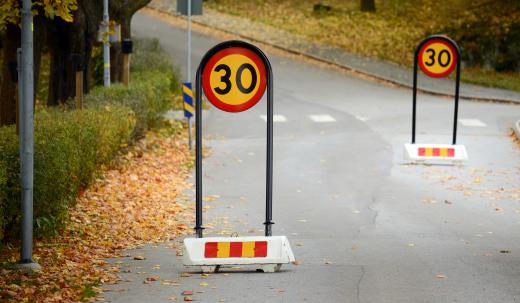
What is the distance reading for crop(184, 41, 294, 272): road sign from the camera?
11.6m

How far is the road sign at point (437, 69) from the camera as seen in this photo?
70.7ft

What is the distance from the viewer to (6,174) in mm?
11906

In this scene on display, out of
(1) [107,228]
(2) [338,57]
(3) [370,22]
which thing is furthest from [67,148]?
(3) [370,22]

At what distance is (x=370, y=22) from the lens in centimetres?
4984

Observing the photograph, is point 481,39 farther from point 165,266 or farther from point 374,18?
point 165,266

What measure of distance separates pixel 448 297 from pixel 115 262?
380 centimetres

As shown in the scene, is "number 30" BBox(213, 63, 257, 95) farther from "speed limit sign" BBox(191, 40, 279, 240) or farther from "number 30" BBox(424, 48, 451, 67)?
"number 30" BBox(424, 48, 451, 67)

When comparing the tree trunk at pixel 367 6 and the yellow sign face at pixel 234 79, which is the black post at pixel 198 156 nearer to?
the yellow sign face at pixel 234 79

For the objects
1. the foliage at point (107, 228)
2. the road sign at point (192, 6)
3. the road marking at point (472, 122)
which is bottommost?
the foliage at point (107, 228)

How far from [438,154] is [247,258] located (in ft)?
34.6

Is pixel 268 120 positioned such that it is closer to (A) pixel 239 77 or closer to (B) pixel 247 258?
(A) pixel 239 77

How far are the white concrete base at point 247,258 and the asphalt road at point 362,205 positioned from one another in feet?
0.42

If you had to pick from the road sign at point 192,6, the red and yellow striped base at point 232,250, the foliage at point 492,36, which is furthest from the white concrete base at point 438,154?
the foliage at point 492,36

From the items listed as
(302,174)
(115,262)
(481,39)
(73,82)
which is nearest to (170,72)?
(73,82)
